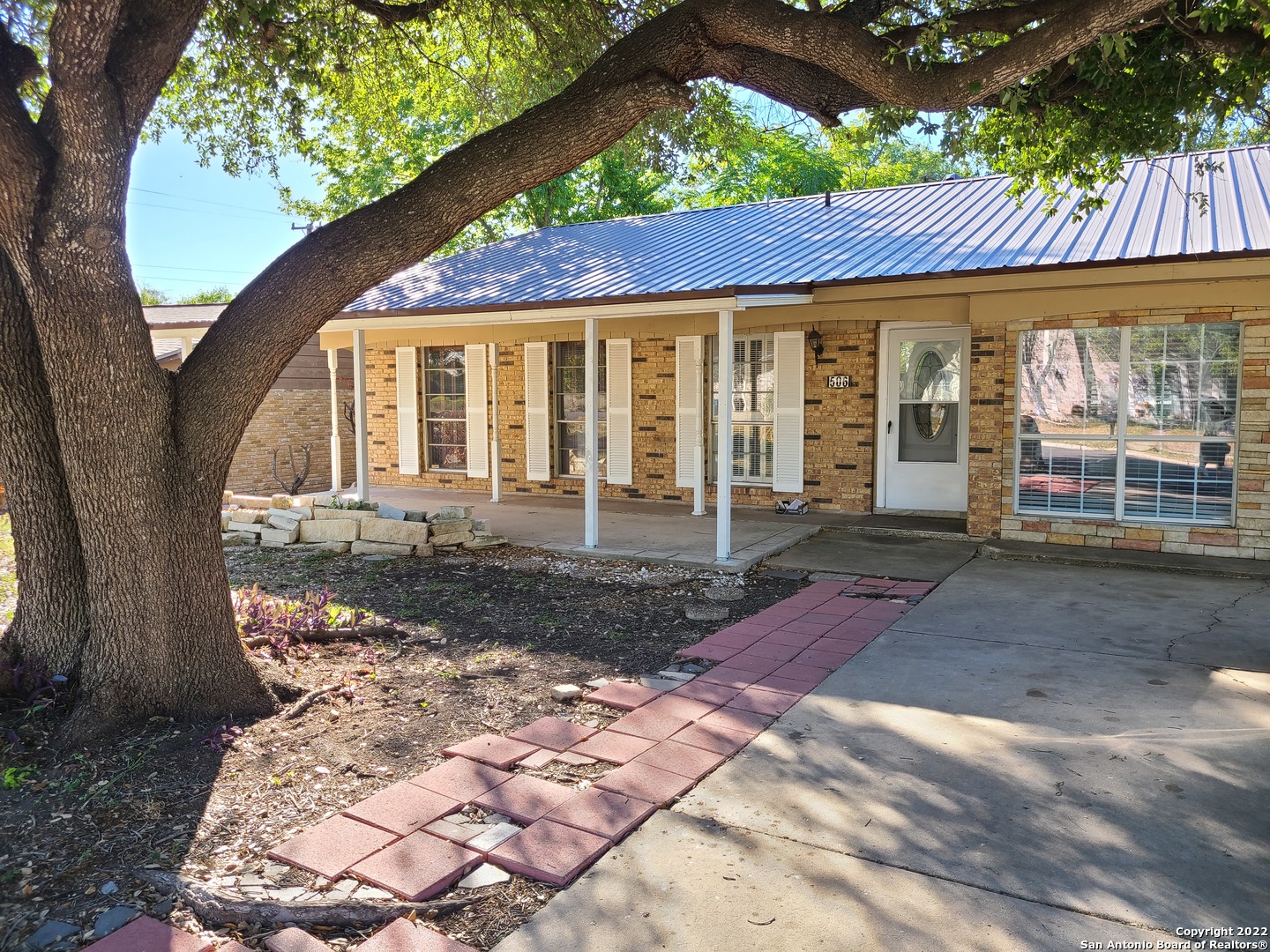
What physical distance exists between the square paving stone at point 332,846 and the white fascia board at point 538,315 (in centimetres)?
578

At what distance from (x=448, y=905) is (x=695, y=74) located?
4.25m

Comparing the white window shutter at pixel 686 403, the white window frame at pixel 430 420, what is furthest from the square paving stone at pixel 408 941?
the white window frame at pixel 430 420

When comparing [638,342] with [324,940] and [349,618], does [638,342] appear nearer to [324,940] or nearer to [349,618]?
[349,618]

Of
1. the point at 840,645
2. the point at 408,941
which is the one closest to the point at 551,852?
the point at 408,941

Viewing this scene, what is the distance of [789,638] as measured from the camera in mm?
6441

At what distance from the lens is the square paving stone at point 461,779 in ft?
13.0

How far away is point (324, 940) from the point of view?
299cm

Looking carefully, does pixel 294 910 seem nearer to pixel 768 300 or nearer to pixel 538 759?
pixel 538 759

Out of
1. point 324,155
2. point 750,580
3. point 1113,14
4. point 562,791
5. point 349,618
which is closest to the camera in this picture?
point 562,791

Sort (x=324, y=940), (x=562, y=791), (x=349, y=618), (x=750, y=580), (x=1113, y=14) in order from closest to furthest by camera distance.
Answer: (x=324, y=940) < (x=562, y=791) < (x=1113, y=14) < (x=349, y=618) < (x=750, y=580)

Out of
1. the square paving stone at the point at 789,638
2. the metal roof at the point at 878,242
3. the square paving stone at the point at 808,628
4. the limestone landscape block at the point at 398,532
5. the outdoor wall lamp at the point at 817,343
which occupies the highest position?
the metal roof at the point at 878,242

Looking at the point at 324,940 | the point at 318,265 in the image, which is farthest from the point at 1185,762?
the point at 318,265

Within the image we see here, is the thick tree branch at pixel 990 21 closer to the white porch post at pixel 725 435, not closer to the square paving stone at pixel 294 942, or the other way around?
the white porch post at pixel 725 435

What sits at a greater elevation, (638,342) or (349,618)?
(638,342)
